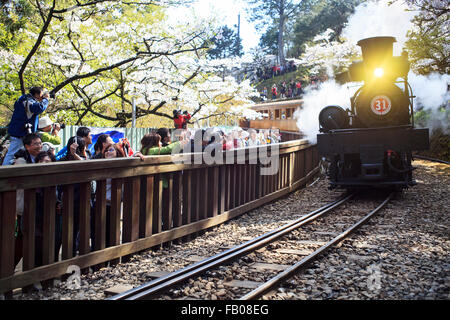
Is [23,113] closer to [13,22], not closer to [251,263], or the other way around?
[251,263]

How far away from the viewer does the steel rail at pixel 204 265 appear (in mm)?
3922

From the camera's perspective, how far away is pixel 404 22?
63.2 ft

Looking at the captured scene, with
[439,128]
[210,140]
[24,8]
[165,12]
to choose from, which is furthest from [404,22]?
[24,8]

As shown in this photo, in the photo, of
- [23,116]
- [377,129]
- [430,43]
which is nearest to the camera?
[23,116]

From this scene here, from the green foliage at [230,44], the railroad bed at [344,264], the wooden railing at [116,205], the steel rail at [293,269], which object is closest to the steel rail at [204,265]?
the railroad bed at [344,264]

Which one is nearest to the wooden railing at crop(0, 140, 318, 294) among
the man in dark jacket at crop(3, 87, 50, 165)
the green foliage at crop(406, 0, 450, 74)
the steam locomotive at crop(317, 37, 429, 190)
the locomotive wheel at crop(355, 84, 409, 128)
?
the man in dark jacket at crop(3, 87, 50, 165)

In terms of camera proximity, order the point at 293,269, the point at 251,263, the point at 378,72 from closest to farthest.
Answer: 1. the point at 293,269
2. the point at 251,263
3. the point at 378,72

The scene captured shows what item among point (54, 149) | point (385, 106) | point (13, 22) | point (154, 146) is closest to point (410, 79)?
point (385, 106)

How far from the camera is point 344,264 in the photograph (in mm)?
5062

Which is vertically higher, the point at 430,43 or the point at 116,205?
the point at 430,43

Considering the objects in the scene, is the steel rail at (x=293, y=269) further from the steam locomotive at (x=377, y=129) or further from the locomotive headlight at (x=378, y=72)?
the locomotive headlight at (x=378, y=72)

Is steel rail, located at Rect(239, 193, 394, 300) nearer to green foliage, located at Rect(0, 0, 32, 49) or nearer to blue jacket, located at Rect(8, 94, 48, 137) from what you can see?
blue jacket, located at Rect(8, 94, 48, 137)

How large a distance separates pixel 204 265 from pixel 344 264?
5.34ft

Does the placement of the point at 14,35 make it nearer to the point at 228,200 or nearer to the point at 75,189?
the point at 228,200
